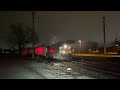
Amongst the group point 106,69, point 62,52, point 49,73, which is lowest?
point 49,73

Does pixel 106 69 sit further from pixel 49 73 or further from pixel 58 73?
pixel 49 73

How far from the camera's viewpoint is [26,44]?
104312 millimetres

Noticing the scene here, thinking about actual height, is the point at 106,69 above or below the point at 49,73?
above

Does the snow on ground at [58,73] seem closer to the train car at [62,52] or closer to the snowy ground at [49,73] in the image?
the snowy ground at [49,73]

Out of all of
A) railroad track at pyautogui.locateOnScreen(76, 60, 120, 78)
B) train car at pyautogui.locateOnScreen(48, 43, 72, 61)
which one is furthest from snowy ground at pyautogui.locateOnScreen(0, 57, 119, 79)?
train car at pyautogui.locateOnScreen(48, 43, 72, 61)

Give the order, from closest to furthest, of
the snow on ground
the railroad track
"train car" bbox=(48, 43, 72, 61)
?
the snow on ground, the railroad track, "train car" bbox=(48, 43, 72, 61)

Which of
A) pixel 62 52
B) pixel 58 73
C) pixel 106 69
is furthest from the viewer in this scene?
pixel 62 52

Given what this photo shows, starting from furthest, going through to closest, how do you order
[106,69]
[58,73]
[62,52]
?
[62,52]
[106,69]
[58,73]

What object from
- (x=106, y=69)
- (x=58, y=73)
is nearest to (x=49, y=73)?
(x=58, y=73)

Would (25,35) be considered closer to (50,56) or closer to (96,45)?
(50,56)

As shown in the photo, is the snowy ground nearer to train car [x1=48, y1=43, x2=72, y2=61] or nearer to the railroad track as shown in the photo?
the railroad track

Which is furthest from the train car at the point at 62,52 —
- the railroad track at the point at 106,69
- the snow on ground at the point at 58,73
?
the snow on ground at the point at 58,73

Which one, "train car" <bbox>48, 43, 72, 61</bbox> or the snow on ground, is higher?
"train car" <bbox>48, 43, 72, 61</bbox>
